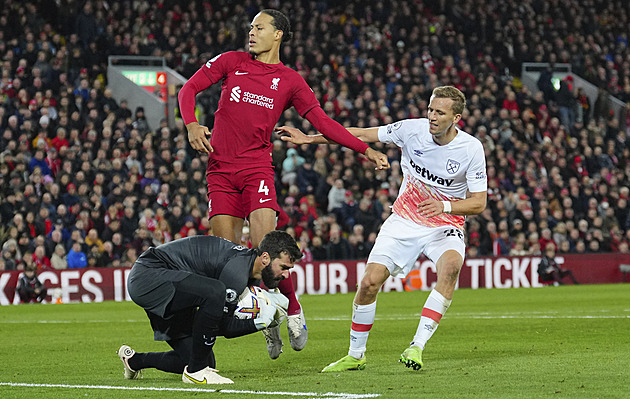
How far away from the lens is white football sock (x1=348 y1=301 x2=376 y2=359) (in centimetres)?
847

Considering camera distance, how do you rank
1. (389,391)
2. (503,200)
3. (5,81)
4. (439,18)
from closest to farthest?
(389,391) < (5,81) < (503,200) < (439,18)

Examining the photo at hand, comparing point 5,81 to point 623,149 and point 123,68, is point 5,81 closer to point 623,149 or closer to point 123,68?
point 123,68

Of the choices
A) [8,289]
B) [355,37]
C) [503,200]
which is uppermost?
[355,37]

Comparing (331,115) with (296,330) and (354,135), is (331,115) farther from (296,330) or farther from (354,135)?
(296,330)

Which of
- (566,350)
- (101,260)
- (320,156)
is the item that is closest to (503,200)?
(320,156)

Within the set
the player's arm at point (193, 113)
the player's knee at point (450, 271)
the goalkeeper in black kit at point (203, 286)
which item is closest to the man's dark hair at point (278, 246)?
the goalkeeper in black kit at point (203, 286)

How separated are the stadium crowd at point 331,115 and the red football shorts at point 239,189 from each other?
11161mm

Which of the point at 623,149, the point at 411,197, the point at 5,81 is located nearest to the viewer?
the point at 411,197

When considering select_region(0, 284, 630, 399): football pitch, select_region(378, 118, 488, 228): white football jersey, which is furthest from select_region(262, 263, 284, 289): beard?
select_region(378, 118, 488, 228): white football jersey

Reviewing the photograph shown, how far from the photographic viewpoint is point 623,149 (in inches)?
1080

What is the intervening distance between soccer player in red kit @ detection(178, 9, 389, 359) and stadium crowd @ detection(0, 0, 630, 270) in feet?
36.8

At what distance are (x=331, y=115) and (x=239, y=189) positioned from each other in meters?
15.6

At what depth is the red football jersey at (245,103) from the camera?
29.0 ft

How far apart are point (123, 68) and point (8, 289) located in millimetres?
7705
